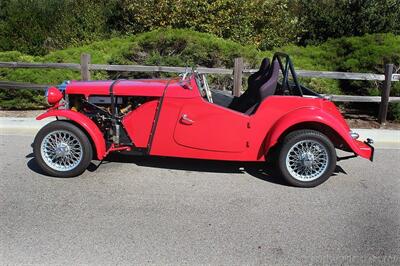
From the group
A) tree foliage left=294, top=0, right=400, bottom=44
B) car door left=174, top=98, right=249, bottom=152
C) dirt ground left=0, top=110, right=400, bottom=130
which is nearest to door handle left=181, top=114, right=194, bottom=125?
car door left=174, top=98, right=249, bottom=152

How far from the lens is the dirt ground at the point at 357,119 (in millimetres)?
8840

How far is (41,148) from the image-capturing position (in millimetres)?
5551

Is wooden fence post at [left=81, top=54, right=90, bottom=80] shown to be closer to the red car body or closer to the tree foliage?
the red car body

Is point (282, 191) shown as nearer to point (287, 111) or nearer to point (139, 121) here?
point (287, 111)

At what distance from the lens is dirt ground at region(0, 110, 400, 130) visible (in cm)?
884

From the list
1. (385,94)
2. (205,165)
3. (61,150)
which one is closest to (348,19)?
(385,94)

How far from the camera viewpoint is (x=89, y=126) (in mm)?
5473

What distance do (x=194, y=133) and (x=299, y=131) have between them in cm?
120

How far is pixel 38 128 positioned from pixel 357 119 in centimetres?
597

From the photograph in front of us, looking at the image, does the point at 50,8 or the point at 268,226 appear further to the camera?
the point at 50,8

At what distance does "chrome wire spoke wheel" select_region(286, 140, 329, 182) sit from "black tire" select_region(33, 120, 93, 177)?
231 centimetres

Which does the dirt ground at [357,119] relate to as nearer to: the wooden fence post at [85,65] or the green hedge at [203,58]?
the green hedge at [203,58]

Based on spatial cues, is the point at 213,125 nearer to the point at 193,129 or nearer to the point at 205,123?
the point at 205,123

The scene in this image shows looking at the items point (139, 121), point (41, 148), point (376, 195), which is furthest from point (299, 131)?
point (41, 148)
